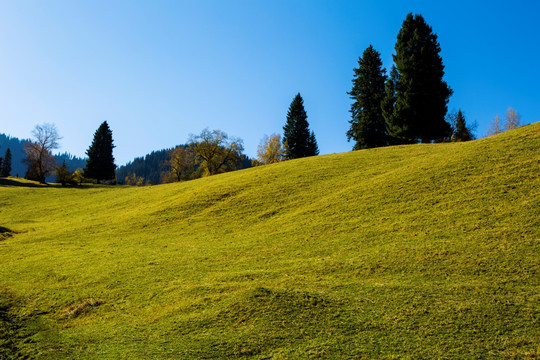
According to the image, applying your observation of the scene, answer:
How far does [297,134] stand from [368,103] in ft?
65.6

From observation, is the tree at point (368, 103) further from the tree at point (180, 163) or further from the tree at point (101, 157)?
the tree at point (101, 157)

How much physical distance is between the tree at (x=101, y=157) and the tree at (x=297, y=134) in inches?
1805

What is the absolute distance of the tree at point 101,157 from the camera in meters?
78.6

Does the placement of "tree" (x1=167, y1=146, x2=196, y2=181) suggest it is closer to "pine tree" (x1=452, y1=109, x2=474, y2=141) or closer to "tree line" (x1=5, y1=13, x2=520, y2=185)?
"tree line" (x1=5, y1=13, x2=520, y2=185)

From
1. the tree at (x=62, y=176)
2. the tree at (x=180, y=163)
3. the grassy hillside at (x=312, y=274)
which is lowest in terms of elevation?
the grassy hillside at (x=312, y=274)

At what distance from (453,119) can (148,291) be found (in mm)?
87229

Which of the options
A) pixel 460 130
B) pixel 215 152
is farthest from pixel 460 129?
pixel 215 152

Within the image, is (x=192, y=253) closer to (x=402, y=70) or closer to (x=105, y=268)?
(x=105, y=268)

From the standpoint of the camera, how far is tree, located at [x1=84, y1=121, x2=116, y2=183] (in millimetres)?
78625

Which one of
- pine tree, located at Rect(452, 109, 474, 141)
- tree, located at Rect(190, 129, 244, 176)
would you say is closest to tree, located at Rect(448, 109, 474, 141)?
pine tree, located at Rect(452, 109, 474, 141)

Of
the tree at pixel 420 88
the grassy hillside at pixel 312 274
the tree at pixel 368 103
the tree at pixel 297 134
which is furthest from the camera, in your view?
the tree at pixel 297 134

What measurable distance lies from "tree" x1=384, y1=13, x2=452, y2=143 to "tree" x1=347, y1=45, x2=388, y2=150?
9976 millimetres

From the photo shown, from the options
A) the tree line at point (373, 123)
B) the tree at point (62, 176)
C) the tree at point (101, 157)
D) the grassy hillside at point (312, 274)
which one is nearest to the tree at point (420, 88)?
the tree line at point (373, 123)

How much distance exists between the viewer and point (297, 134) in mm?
75688
